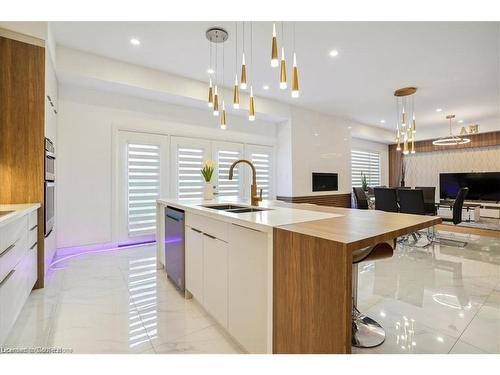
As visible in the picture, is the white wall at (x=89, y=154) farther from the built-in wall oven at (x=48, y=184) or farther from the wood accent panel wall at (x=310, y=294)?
the wood accent panel wall at (x=310, y=294)

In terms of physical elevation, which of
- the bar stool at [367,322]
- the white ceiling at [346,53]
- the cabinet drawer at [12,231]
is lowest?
the bar stool at [367,322]

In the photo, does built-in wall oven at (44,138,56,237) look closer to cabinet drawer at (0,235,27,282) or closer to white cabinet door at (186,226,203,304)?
cabinet drawer at (0,235,27,282)

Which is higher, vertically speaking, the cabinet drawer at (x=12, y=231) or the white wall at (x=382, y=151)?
the white wall at (x=382, y=151)

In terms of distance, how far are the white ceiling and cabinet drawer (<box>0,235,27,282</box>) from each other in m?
2.36

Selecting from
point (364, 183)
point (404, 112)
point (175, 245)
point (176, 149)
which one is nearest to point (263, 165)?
point (176, 149)

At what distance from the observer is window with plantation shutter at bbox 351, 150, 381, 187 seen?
7.65m

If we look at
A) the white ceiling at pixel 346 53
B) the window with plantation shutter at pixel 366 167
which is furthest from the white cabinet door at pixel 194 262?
the window with plantation shutter at pixel 366 167

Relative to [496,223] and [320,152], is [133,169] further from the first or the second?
[496,223]

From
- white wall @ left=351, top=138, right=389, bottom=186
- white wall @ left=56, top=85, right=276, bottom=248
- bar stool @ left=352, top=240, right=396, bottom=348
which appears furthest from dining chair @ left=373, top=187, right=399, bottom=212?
white wall @ left=56, top=85, right=276, bottom=248

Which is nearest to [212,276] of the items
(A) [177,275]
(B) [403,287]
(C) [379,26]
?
(A) [177,275]

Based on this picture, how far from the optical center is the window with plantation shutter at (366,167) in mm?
7648

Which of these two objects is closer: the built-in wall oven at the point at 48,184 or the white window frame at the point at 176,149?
the built-in wall oven at the point at 48,184

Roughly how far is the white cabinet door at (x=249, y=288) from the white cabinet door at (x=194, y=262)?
460mm

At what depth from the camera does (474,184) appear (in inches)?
268
